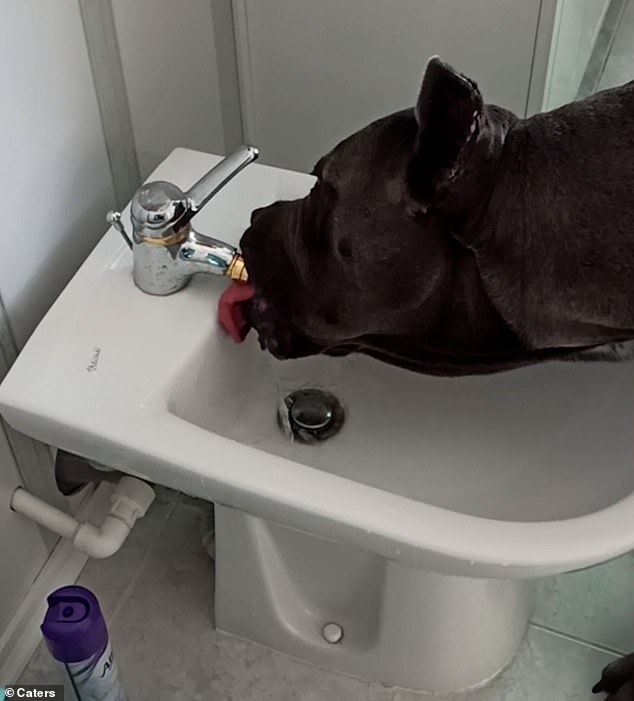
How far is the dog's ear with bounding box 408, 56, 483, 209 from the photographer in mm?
805

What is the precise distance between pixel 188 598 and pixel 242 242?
0.64 metres

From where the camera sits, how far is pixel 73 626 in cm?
111

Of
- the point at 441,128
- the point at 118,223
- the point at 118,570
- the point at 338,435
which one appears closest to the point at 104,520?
the point at 118,570

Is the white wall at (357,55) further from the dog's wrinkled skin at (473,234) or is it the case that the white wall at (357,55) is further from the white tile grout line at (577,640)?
the white tile grout line at (577,640)

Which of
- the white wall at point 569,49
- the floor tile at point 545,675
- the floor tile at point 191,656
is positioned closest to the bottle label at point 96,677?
the floor tile at point 191,656

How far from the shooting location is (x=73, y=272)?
1.19 metres

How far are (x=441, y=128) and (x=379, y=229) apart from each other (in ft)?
0.38

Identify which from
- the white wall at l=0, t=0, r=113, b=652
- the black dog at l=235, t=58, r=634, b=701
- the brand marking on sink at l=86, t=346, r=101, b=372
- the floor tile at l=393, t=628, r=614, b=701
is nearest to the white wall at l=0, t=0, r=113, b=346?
the white wall at l=0, t=0, r=113, b=652

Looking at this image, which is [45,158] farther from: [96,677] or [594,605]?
[594,605]

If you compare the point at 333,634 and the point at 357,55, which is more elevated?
the point at 357,55

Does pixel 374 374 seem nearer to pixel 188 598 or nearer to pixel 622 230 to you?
pixel 622 230

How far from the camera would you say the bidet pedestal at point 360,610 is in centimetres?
125

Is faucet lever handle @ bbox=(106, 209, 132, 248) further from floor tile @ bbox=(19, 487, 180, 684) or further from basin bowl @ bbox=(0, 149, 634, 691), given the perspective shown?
floor tile @ bbox=(19, 487, 180, 684)

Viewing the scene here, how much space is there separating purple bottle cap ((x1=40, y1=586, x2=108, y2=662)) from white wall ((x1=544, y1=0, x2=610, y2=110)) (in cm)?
80
